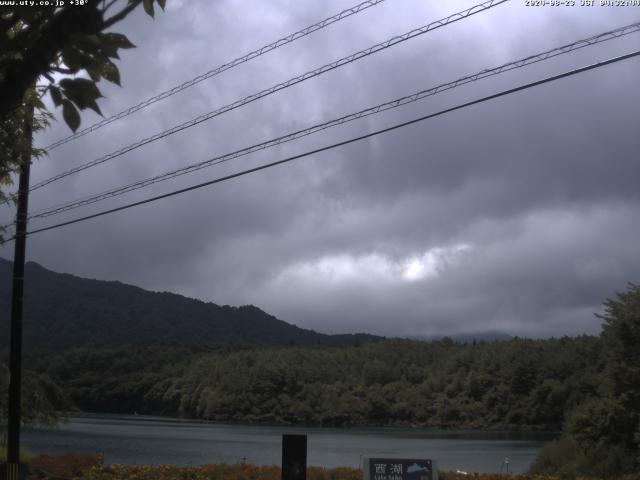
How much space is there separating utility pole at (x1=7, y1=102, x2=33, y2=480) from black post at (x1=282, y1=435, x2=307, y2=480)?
30.7ft

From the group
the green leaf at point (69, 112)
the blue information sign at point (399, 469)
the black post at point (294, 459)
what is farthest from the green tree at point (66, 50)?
the blue information sign at point (399, 469)

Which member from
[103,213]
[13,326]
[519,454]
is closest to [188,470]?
[13,326]

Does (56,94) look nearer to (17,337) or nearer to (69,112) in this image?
(69,112)

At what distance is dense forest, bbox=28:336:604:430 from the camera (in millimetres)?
75688

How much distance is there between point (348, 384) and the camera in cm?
9369

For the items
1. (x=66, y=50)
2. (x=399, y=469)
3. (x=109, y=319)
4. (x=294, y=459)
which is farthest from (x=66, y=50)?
(x=109, y=319)

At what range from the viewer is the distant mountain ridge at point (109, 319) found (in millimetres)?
136750

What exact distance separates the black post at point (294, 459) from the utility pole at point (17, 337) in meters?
9.36

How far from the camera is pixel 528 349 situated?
86.4 m

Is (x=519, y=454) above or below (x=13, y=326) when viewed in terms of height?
below

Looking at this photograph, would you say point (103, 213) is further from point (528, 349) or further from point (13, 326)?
point (528, 349)

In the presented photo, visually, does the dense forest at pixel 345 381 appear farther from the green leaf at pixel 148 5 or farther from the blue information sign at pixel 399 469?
the green leaf at pixel 148 5

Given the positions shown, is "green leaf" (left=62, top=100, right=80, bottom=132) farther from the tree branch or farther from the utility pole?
the utility pole

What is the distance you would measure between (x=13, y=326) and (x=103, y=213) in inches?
132
